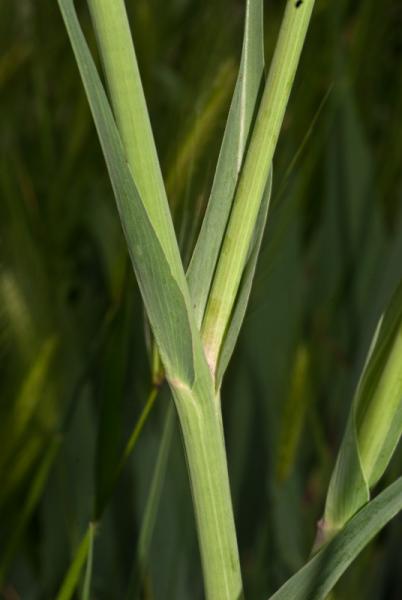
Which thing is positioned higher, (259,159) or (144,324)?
(259,159)

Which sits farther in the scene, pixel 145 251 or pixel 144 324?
pixel 144 324

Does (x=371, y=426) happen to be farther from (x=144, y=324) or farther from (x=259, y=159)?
(x=144, y=324)

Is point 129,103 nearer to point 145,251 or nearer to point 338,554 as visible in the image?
point 145,251

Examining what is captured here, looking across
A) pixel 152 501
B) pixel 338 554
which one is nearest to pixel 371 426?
pixel 338 554

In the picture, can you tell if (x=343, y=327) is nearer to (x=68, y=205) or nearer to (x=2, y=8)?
(x=68, y=205)

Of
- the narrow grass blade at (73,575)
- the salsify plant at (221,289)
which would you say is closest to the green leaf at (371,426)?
the salsify plant at (221,289)

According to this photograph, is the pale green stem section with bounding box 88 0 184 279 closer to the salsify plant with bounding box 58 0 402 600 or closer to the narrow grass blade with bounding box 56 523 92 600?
the salsify plant with bounding box 58 0 402 600

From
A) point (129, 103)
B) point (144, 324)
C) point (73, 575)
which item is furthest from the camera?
point (144, 324)

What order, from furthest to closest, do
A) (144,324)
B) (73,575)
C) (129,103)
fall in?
1. (144,324)
2. (73,575)
3. (129,103)
